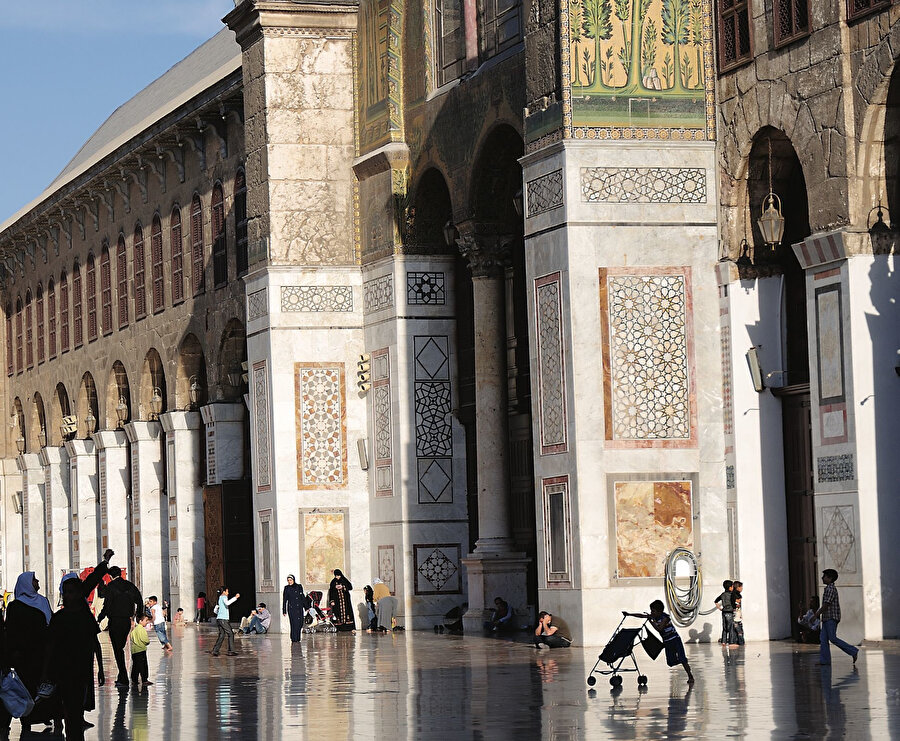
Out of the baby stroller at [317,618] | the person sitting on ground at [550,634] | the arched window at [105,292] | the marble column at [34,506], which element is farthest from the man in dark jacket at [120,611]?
the marble column at [34,506]

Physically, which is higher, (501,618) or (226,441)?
(226,441)

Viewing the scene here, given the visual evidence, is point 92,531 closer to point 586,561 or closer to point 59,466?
point 59,466

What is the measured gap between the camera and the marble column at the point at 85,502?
44188 millimetres

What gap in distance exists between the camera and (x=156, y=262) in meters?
39.2

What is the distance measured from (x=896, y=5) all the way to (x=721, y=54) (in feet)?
10.5

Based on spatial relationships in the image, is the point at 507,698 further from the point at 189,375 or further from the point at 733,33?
the point at 189,375

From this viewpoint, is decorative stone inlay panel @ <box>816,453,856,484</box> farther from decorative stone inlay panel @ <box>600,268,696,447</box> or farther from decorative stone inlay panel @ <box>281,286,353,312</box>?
decorative stone inlay panel @ <box>281,286,353,312</box>

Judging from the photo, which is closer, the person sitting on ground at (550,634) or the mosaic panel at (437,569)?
the person sitting on ground at (550,634)

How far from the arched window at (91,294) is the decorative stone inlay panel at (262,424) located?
1484cm

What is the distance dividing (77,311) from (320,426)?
57.5 feet

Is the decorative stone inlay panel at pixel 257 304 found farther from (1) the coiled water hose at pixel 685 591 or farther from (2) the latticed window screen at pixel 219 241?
(1) the coiled water hose at pixel 685 591

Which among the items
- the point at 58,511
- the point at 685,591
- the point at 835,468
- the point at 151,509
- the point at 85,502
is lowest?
the point at 685,591

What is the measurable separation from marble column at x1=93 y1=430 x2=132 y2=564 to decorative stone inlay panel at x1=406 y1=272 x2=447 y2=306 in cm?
1496

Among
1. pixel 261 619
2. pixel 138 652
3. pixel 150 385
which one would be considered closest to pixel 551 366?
pixel 138 652
